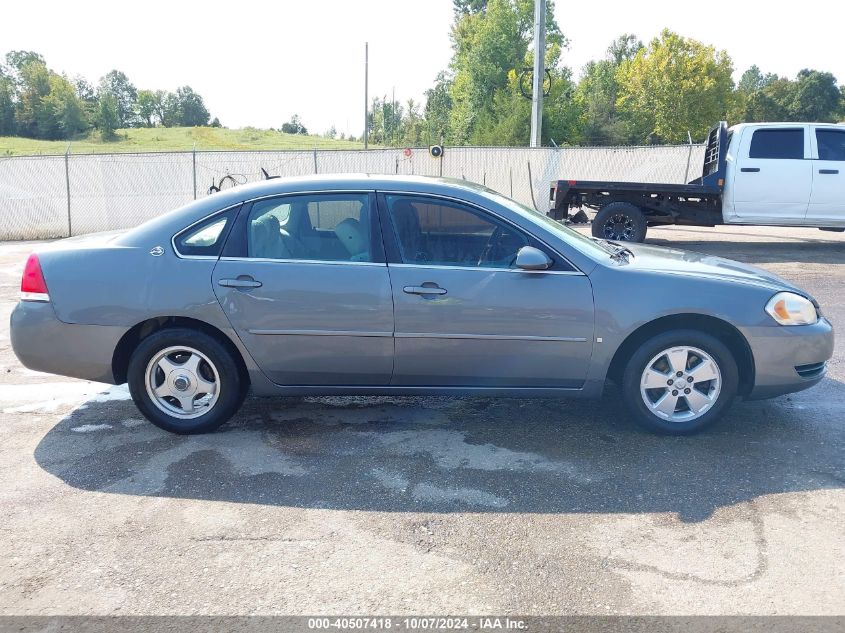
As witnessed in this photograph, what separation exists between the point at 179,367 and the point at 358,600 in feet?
7.10

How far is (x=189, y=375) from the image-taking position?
4410mm

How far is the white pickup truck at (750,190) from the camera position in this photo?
11.8 metres

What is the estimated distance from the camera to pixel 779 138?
38.9 feet

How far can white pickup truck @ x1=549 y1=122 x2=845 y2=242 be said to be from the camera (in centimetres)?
1180

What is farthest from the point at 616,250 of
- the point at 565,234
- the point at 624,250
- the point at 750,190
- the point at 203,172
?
the point at 203,172

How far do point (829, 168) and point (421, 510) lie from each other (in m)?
11.1

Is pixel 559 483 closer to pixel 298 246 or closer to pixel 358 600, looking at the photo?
pixel 358 600

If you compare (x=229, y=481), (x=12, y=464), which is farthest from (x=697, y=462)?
(x=12, y=464)

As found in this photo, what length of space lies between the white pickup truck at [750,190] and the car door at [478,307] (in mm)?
8409

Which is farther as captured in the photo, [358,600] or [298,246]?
[298,246]

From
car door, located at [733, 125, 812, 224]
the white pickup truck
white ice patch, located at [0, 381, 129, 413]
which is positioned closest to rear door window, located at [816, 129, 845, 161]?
the white pickup truck

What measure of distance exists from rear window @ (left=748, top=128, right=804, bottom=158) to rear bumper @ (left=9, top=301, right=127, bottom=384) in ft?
35.7

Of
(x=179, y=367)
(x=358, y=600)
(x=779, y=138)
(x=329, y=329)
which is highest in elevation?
(x=779, y=138)

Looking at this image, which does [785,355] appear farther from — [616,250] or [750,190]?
[750,190]
